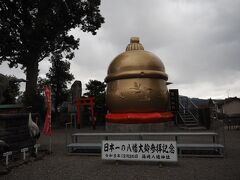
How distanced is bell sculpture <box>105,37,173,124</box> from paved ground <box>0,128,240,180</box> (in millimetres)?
7386

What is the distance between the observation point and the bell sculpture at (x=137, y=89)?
15500 millimetres

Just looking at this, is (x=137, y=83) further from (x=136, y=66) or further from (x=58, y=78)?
(x=58, y=78)

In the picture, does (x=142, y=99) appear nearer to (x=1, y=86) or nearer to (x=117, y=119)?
(x=117, y=119)

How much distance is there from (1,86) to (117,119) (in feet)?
26.7

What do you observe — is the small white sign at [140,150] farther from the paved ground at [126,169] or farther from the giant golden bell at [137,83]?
the giant golden bell at [137,83]

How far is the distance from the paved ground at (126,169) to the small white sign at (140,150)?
24cm

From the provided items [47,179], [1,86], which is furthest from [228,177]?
[1,86]

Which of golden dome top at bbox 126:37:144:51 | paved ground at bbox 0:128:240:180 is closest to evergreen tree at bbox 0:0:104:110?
golden dome top at bbox 126:37:144:51

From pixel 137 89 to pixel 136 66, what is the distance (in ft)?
5.20

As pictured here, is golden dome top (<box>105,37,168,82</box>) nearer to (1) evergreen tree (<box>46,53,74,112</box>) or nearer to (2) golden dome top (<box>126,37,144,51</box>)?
(2) golden dome top (<box>126,37,144,51</box>)

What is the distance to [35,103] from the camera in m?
23.1

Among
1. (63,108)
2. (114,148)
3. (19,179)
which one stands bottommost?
(19,179)

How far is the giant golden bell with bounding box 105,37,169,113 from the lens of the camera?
15547mm

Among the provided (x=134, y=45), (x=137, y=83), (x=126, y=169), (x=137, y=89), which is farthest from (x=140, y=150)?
(x=134, y=45)
